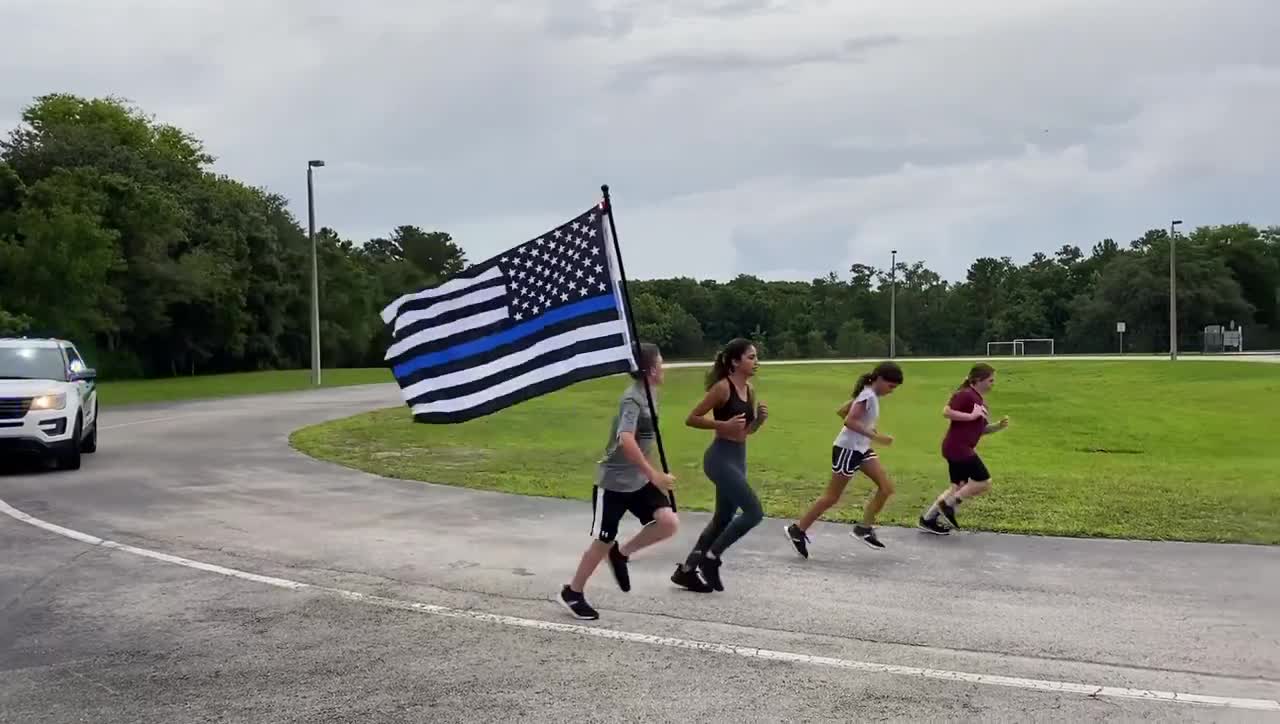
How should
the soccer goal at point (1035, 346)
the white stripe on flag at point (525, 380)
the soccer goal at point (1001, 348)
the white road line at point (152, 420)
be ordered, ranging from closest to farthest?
the white stripe on flag at point (525, 380), the white road line at point (152, 420), the soccer goal at point (1035, 346), the soccer goal at point (1001, 348)

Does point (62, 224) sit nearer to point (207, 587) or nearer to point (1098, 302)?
point (207, 587)

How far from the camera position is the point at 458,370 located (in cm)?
728

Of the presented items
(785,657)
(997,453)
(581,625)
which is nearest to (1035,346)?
(997,453)

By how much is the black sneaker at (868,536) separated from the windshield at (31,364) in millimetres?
12010

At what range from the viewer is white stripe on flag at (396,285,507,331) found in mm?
7293

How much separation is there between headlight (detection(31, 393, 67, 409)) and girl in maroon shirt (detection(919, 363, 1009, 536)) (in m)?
11.6

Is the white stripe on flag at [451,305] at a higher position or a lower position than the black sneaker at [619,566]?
higher

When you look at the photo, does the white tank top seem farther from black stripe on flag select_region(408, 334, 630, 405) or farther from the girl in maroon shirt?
black stripe on flag select_region(408, 334, 630, 405)

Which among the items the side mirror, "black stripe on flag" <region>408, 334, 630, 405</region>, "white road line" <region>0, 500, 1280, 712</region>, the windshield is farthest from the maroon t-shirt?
the windshield

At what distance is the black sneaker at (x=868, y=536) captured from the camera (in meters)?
9.05

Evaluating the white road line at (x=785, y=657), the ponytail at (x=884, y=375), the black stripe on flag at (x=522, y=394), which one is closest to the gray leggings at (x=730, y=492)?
the black stripe on flag at (x=522, y=394)

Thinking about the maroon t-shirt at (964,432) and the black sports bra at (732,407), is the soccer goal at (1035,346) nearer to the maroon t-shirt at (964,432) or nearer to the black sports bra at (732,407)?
the maroon t-shirt at (964,432)

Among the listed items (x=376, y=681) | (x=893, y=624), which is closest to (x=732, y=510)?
(x=893, y=624)

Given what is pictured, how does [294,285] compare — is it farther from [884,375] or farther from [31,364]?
[884,375]
